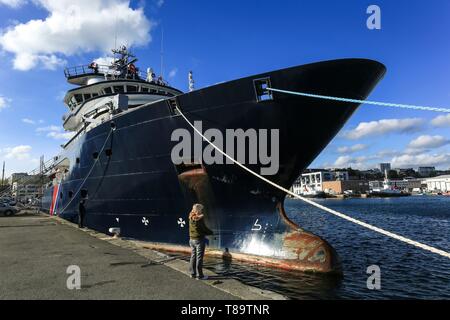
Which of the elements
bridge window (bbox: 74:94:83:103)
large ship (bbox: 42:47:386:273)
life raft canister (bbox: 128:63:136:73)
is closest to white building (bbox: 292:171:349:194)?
life raft canister (bbox: 128:63:136:73)

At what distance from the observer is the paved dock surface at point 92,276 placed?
5.21 metres

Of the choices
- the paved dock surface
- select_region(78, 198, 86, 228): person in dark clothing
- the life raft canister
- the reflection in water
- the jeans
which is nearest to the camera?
the paved dock surface

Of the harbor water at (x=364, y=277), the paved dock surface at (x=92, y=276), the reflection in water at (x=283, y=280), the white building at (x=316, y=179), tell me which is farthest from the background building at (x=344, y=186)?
the paved dock surface at (x=92, y=276)

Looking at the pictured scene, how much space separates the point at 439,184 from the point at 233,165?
489 feet

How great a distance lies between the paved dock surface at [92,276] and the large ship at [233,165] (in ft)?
7.37

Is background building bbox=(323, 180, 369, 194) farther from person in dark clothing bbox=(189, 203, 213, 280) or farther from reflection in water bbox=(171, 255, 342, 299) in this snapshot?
person in dark clothing bbox=(189, 203, 213, 280)

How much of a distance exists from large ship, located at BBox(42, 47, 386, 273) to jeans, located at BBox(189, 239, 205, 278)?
11.4 ft

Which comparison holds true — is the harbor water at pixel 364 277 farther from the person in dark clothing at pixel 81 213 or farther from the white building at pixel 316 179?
the white building at pixel 316 179

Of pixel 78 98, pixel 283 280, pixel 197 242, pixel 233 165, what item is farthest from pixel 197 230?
pixel 78 98

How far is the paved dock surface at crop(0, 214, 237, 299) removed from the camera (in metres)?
5.21
